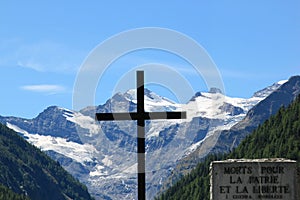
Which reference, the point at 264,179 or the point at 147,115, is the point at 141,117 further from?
the point at 264,179

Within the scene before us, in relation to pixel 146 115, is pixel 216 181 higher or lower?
lower

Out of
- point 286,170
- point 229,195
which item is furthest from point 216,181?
point 286,170

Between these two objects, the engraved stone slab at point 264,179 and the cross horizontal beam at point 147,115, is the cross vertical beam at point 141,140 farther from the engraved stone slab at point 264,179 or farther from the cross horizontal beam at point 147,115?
the engraved stone slab at point 264,179

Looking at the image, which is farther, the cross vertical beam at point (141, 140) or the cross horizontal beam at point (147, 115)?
the cross horizontal beam at point (147, 115)

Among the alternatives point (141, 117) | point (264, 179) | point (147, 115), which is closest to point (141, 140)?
point (141, 117)

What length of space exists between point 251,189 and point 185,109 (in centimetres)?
405

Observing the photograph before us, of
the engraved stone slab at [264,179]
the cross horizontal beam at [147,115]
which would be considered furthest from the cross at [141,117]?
the engraved stone slab at [264,179]

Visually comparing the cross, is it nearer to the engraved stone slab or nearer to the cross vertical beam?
the cross vertical beam

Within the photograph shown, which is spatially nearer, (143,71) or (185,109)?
(143,71)

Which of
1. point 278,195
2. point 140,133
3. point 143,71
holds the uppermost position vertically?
point 143,71

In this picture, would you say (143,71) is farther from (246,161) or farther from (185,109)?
(246,161)

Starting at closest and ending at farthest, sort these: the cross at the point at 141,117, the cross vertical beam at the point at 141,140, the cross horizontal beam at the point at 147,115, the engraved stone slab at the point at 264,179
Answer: the cross vertical beam at the point at 141,140 → the cross at the point at 141,117 → the cross horizontal beam at the point at 147,115 → the engraved stone slab at the point at 264,179

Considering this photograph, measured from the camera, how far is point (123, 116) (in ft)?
98.0

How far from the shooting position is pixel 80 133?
30.7m
